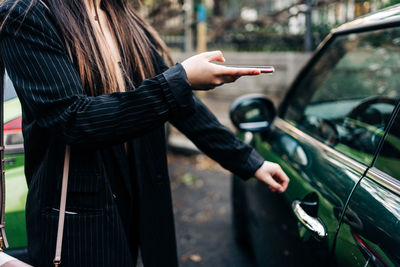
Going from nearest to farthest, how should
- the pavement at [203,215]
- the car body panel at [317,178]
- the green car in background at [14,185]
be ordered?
the car body panel at [317,178]
the green car in background at [14,185]
the pavement at [203,215]

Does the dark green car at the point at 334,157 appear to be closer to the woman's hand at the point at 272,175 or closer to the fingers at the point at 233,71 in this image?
the woman's hand at the point at 272,175

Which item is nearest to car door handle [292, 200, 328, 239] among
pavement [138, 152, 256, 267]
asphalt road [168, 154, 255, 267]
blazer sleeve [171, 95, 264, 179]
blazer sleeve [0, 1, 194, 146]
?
blazer sleeve [171, 95, 264, 179]

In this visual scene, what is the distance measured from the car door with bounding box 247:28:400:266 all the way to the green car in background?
1.19 meters

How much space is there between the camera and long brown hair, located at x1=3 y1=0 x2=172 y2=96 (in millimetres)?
1182

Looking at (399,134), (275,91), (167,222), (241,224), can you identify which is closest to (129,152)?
(167,222)

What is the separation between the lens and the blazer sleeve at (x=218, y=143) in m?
1.59

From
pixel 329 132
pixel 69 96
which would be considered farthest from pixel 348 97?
pixel 69 96

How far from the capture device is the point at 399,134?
1.51 metres

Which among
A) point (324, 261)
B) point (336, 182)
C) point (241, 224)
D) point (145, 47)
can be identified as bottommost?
point (241, 224)

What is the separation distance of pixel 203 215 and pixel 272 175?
7.43 ft

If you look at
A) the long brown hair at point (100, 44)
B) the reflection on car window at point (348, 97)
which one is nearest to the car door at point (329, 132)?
the reflection on car window at point (348, 97)

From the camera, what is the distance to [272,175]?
1.62 metres

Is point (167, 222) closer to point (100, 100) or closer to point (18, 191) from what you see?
point (100, 100)

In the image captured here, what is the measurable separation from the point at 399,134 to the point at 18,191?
5.51ft
